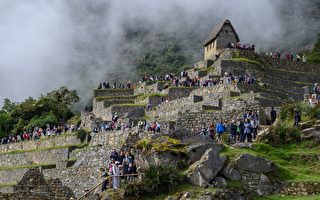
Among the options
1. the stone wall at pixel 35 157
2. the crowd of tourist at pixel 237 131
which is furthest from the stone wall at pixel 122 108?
the crowd of tourist at pixel 237 131

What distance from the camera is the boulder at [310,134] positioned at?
35469 millimetres

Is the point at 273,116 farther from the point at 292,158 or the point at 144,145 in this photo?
the point at 144,145

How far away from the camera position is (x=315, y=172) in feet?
105

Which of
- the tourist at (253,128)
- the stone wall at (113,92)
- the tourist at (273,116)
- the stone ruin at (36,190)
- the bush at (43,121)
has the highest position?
the stone wall at (113,92)

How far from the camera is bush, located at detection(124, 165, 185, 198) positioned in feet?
95.2

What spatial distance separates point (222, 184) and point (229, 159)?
1726mm

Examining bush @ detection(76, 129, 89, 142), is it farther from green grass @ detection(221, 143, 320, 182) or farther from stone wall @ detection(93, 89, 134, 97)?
green grass @ detection(221, 143, 320, 182)

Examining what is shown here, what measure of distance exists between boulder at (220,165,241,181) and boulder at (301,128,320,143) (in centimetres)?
642

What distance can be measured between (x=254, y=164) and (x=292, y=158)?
333cm

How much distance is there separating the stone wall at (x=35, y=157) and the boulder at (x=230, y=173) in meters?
22.1

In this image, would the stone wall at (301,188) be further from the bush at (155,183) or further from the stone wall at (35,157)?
the stone wall at (35,157)

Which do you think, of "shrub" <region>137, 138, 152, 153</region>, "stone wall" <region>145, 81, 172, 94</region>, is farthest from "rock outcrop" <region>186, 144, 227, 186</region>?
"stone wall" <region>145, 81, 172, 94</region>

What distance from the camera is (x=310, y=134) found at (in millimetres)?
35750

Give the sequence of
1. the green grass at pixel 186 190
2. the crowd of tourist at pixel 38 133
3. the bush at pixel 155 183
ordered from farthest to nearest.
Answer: the crowd of tourist at pixel 38 133 < the bush at pixel 155 183 < the green grass at pixel 186 190
